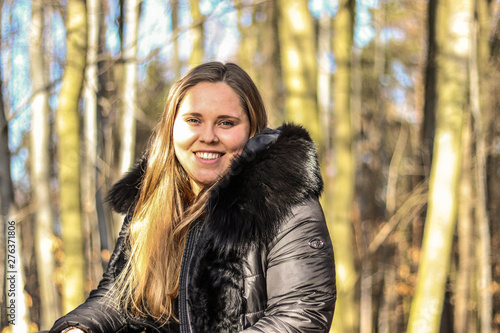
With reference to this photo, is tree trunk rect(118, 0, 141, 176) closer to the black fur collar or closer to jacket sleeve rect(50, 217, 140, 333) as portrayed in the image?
jacket sleeve rect(50, 217, 140, 333)

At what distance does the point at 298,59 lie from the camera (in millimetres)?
5672

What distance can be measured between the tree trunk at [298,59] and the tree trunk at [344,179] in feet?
6.10

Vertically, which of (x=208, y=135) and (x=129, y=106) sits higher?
(x=129, y=106)

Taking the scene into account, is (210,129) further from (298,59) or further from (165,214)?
(298,59)

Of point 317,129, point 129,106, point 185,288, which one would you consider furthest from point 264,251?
point 129,106

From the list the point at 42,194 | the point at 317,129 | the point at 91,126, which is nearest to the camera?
the point at 317,129

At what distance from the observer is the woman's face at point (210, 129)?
94.6 inches

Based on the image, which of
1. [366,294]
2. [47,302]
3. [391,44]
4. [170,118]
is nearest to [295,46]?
[170,118]

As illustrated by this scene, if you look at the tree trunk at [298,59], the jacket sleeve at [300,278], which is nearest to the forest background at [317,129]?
the tree trunk at [298,59]

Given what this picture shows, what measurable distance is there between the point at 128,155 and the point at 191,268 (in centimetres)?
673

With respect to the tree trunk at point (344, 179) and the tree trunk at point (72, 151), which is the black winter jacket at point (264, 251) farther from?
the tree trunk at point (344, 179)

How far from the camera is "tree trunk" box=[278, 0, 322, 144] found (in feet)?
17.9

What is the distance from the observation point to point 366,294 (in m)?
12.4

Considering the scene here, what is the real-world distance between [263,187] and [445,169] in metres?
4.31
